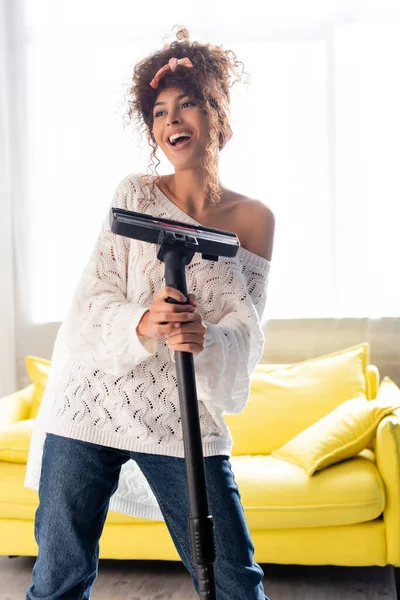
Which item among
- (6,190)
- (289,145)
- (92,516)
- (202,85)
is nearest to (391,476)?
(92,516)

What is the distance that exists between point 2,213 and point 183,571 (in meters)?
1.83

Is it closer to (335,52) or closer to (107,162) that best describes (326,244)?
(335,52)

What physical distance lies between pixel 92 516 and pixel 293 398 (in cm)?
164

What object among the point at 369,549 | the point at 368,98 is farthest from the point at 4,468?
the point at 368,98

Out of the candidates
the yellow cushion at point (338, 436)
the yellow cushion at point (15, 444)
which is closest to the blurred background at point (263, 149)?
the yellow cushion at point (338, 436)

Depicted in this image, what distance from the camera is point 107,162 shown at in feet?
11.5

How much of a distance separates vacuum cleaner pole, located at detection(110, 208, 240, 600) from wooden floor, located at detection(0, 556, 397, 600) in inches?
56.0

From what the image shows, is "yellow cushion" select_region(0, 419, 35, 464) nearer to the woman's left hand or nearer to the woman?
the woman

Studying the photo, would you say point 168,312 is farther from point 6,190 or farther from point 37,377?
point 6,190

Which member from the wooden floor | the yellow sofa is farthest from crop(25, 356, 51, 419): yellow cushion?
the wooden floor

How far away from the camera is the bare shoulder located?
4.83ft

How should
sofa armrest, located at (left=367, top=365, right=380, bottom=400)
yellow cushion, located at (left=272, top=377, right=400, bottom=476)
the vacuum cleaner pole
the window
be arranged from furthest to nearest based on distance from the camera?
the window
sofa armrest, located at (left=367, top=365, right=380, bottom=400)
yellow cushion, located at (left=272, top=377, right=400, bottom=476)
the vacuum cleaner pole

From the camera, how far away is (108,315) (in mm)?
1298

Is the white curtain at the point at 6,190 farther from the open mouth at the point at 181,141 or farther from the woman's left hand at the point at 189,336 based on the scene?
the woman's left hand at the point at 189,336
